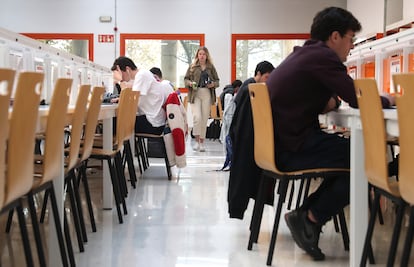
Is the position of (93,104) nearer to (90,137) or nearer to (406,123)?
(90,137)

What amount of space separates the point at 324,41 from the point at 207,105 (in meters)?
4.89

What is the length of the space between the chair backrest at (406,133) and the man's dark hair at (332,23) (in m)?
1.08

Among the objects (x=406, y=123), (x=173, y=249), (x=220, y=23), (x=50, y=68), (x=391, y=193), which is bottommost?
(x=173, y=249)

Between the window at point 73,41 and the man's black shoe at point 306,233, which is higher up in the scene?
the window at point 73,41

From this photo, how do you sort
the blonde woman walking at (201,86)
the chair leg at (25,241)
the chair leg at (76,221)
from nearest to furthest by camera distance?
the chair leg at (25,241)
the chair leg at (76,221)
the blonde woman walking at (201,86)

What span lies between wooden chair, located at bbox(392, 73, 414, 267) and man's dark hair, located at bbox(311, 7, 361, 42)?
108 centimetres

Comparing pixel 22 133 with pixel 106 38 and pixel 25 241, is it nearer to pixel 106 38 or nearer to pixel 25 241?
pixel 25 241

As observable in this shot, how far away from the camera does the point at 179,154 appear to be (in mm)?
4781

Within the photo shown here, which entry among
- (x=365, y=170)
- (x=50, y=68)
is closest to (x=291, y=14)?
(x=50, y=68)

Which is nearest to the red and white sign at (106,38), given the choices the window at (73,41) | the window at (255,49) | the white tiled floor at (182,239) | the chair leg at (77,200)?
the window at (73,41)

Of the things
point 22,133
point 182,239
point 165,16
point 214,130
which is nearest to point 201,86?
point 214,130

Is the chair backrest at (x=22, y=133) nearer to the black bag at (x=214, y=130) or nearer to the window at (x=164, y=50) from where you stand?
the black bag at (x=214, y=130)

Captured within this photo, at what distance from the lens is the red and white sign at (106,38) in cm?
1024

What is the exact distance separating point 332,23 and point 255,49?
799 cm
